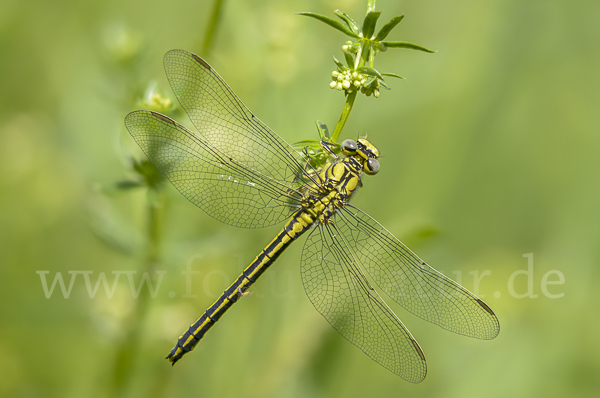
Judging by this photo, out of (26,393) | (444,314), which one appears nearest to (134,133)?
(444,314)

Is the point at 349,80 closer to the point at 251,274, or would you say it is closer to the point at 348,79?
the point at 348,79

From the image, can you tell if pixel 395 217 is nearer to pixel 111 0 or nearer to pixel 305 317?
pixel 305 317

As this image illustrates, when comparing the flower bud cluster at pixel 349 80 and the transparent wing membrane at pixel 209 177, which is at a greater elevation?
the flower bud cluster at pixel 349 80

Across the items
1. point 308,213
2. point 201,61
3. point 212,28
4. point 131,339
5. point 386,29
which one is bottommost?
point 131,339

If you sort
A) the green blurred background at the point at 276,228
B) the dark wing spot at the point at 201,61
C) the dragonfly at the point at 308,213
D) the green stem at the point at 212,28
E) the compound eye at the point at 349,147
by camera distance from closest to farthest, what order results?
the green stem at the point at 212,28 → the dark wing spot at the point at 201,61 → the dragonfly at the point at 308,213 → the compound eye at the point at 349,147 → the green blurred background at the point at 276,228

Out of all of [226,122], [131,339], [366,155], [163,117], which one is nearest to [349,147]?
[366,155]

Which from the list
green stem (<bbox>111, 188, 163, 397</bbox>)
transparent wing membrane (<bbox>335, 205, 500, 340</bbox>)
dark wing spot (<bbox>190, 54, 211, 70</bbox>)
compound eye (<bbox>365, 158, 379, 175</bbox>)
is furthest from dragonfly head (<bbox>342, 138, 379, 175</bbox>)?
→ green stem (<bbox>111, 188, 163, 397</bbox>)

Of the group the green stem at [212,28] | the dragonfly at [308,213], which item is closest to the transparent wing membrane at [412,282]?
the dragonfly at [308,213]

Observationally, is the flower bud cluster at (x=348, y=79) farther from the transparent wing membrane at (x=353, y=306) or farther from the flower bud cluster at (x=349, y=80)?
the transparent wing membrane at (x=353, y=306)
